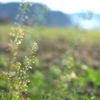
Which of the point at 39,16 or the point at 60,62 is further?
the point at 39,16

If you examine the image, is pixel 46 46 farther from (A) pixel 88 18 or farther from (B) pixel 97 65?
(A) pixel 88 18

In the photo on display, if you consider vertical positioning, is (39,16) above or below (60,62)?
above

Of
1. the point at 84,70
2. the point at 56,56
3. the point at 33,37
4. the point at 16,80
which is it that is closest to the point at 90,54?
the point at 56,56

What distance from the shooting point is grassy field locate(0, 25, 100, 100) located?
6074 mm

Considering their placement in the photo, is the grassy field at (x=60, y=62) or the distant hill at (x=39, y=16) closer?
the grassy field at (x=60, y=62)

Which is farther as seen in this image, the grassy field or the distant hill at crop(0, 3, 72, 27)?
the distant hill at crop(0, 3, 72, 27)

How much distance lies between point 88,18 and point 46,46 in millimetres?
5652

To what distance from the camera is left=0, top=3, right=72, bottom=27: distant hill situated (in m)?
9.72

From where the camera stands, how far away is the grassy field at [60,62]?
19.9ft

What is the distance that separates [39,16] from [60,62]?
4.04 ft

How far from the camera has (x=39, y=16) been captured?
993 centimetres

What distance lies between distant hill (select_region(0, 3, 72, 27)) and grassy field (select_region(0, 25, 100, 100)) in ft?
0.88

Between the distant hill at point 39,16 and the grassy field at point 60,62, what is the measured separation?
269mm

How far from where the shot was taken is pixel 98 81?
24.8ft
